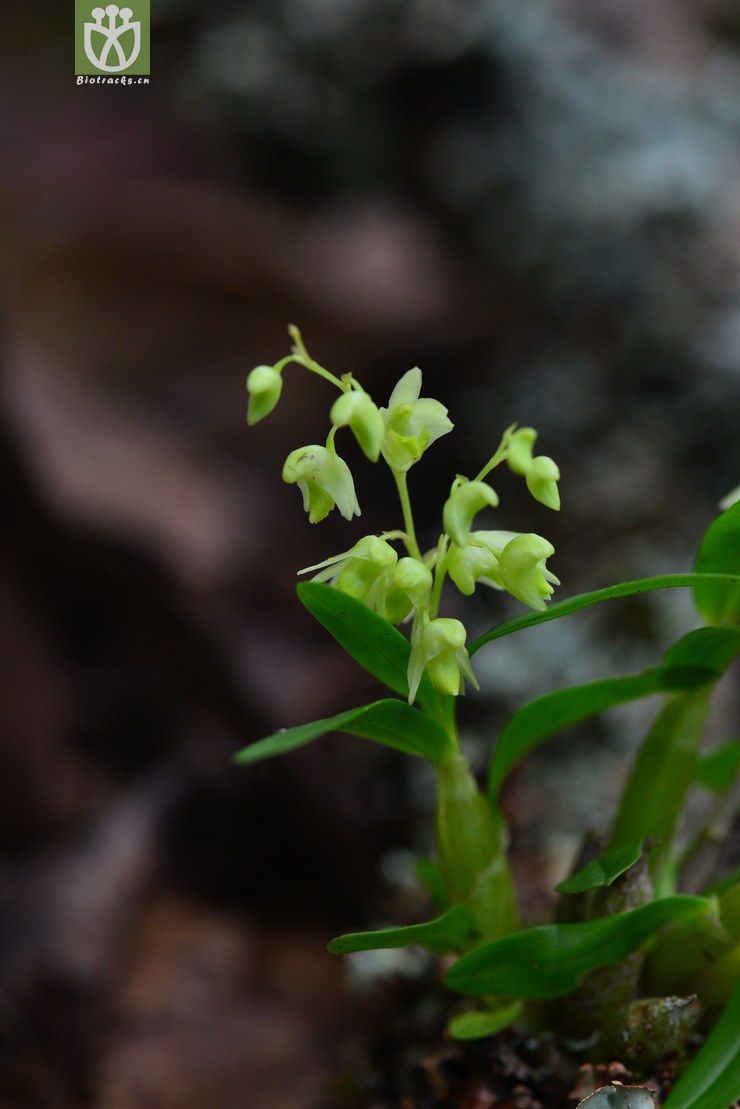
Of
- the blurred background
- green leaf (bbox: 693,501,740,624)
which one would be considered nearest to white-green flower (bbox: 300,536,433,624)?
green leaf (bbox: 693,501,740,624)

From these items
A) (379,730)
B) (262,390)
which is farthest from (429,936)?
(262,390)

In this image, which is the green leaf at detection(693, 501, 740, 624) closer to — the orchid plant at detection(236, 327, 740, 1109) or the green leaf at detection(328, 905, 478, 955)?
the orchid plant at detection(236, 327, 740, 1109)

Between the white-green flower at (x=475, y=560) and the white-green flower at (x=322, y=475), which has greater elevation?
the white-green flower at (x=322, y=475)

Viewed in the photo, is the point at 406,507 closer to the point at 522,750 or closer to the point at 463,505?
the point at 463,505
